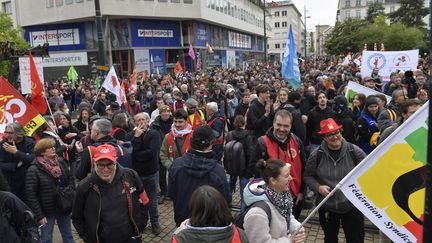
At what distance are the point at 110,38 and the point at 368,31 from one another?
28.3 meters

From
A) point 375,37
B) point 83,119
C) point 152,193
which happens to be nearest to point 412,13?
point 375,37

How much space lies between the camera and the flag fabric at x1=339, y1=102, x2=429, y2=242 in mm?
2703

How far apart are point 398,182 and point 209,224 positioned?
4.82 ft

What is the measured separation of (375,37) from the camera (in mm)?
41781

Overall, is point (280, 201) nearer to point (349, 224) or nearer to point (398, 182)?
point (398, 182)

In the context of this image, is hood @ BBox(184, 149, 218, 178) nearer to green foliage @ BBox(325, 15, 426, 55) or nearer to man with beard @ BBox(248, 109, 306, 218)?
man with beard @ BBox(248, 109, 306, 218)

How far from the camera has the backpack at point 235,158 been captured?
5340 millimetres

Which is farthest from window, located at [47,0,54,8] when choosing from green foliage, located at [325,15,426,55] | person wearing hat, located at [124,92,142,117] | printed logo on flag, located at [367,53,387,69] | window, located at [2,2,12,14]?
printed logo on flag, located at [367,53,387,69]

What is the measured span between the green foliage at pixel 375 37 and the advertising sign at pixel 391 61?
30347 mm

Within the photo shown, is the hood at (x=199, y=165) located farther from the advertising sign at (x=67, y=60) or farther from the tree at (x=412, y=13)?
the tree at (x=412, y=13)

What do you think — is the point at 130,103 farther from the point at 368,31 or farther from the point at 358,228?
the point at 368,31

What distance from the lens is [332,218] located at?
4.05 m

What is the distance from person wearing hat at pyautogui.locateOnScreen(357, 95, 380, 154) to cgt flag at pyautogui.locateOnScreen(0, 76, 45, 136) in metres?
4.84

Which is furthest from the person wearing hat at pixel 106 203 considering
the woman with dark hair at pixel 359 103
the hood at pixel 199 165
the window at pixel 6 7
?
the window at pixel 6 7
